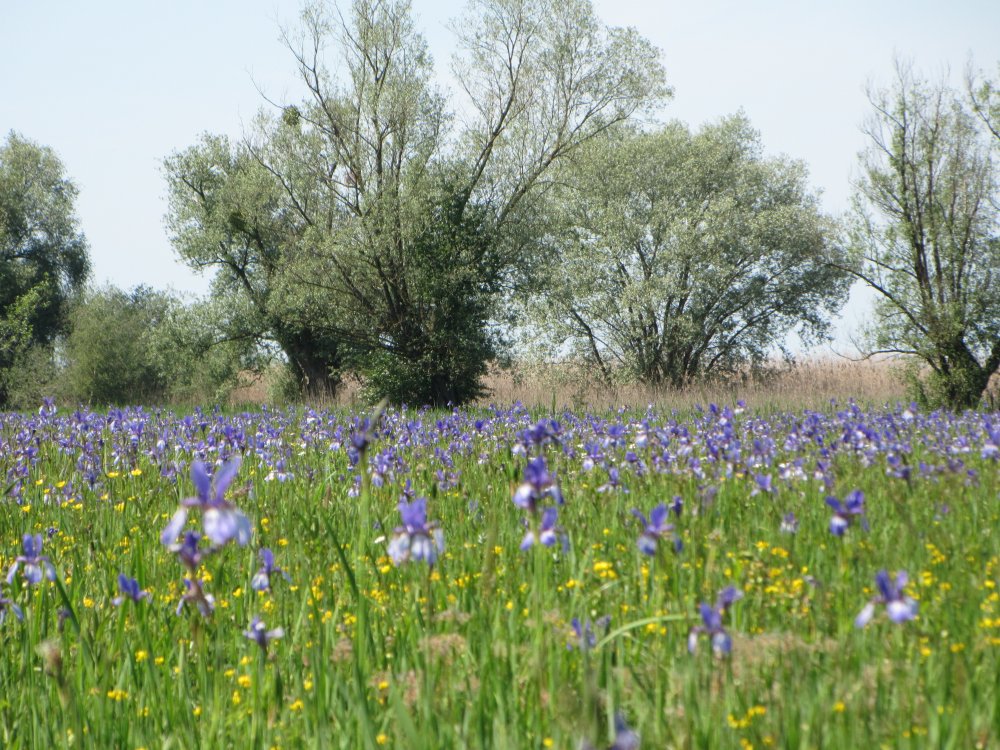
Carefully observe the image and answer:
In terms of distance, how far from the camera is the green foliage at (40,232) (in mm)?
47219

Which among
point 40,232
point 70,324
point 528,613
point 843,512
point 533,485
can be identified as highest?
point 40,232

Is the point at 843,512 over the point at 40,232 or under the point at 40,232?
under

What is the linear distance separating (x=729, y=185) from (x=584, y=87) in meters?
9.81

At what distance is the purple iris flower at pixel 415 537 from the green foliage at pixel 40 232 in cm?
4960

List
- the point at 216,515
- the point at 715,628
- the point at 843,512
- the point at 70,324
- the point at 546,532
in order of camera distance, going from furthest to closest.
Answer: the point at 70,324
the point at 843,512
the point at 546,532
the point at 715,628
the point at 216,515

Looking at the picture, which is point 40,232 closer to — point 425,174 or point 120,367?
point 120,367

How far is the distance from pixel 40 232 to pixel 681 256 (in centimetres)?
3715

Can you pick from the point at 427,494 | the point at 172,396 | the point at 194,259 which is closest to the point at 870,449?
the point at 427,494

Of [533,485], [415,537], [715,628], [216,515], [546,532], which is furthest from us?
[546,532]

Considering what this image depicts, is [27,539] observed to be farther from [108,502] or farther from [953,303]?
[953,303]

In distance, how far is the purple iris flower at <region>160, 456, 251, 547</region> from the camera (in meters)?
1.71

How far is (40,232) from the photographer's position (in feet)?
162

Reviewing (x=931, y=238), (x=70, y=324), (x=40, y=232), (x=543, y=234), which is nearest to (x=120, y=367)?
(x=70, y=324)

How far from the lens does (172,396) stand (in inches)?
1631
